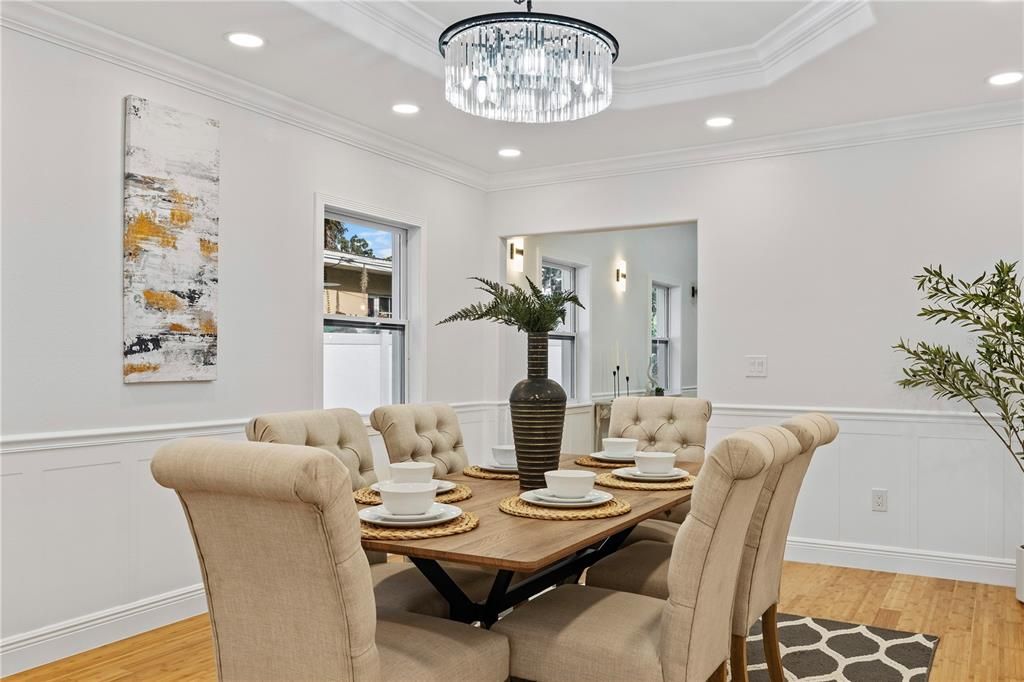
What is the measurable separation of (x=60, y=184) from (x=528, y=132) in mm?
2461

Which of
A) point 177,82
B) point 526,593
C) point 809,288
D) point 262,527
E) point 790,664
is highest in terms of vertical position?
point 177,82

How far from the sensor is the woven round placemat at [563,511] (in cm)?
213

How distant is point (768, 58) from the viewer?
3.72 metres

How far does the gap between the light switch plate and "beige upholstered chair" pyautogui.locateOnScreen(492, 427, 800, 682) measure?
105 inches

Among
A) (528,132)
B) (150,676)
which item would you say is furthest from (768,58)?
(150,676)

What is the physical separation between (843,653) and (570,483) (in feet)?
5.35

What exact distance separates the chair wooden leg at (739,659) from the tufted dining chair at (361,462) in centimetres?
78

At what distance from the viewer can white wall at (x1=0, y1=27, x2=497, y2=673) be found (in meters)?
2.93

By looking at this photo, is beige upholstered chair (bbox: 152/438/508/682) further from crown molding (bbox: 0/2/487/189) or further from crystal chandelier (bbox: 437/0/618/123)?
crown molding (bbox: 0/2/487/189)

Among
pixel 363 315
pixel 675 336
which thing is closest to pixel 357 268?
pixel 363 315

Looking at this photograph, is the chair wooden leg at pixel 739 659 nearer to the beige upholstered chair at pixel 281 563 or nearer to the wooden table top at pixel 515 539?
the wooden table top at pixel 515 539

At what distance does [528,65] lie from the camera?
2.63m

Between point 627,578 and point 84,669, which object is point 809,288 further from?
point 84,669

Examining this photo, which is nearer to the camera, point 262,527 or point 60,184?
point 262,527
